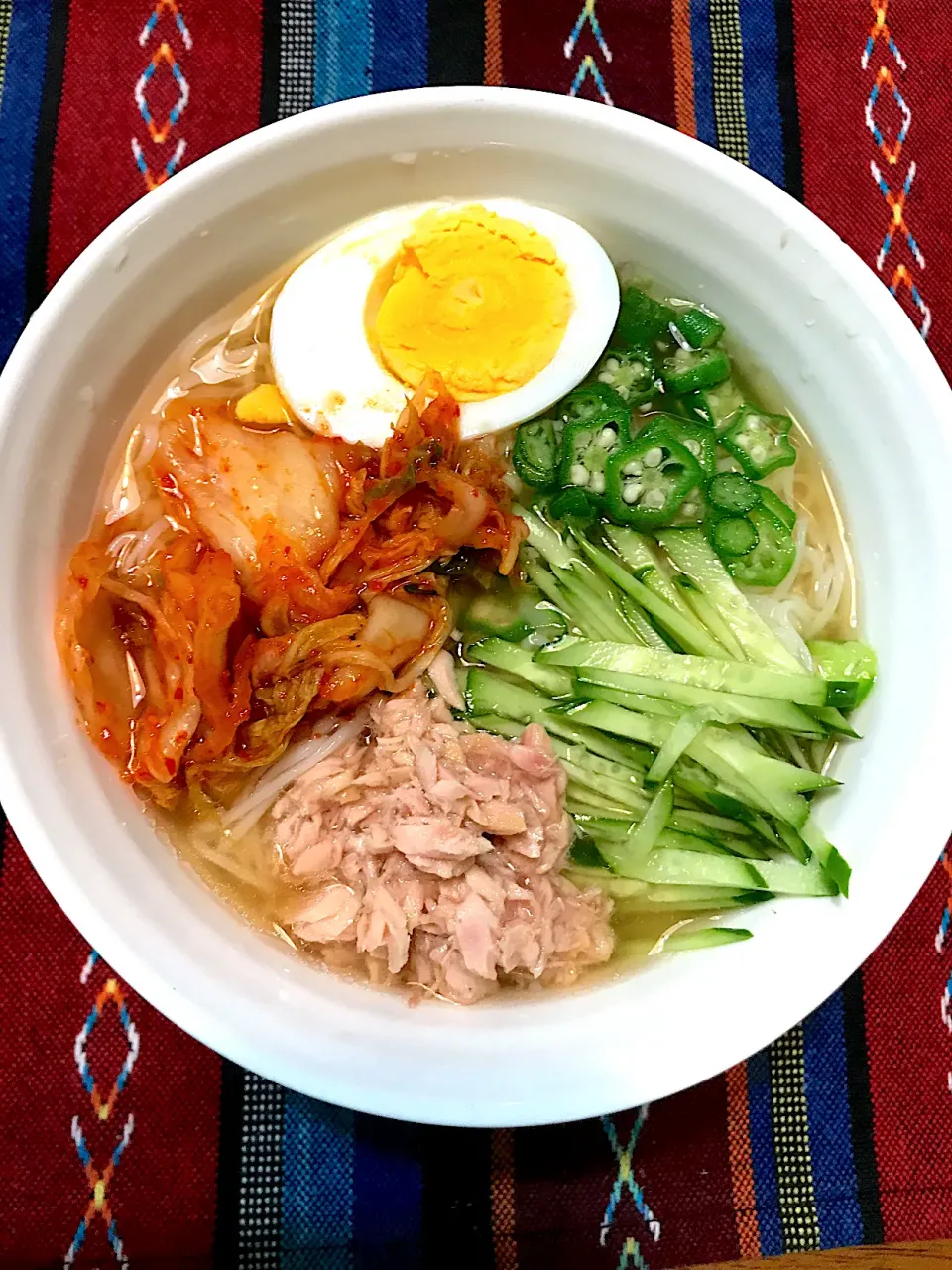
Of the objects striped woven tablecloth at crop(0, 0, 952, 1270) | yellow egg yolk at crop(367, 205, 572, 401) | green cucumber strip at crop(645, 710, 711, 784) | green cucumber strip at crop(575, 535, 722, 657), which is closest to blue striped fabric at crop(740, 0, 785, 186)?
striped woven tablecloth at crop(0, 0, 952, 1270)

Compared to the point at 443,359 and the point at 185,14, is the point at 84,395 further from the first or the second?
the point at 185,14

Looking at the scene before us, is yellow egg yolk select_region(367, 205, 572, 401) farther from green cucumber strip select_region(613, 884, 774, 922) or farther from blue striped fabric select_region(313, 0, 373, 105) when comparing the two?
green cucumber strip select_region(613, 884, 774, 922)

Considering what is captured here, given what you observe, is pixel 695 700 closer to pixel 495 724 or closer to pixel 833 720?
pixel 833 720

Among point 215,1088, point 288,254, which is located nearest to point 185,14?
point 288,254

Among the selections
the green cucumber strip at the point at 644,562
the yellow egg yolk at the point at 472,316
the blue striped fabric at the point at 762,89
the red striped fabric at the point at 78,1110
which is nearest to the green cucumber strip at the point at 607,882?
the green cucumber strip at the point at 644,562

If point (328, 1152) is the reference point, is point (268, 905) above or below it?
above

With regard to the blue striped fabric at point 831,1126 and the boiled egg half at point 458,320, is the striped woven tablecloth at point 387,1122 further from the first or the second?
the boiled egg half at point 458,320
